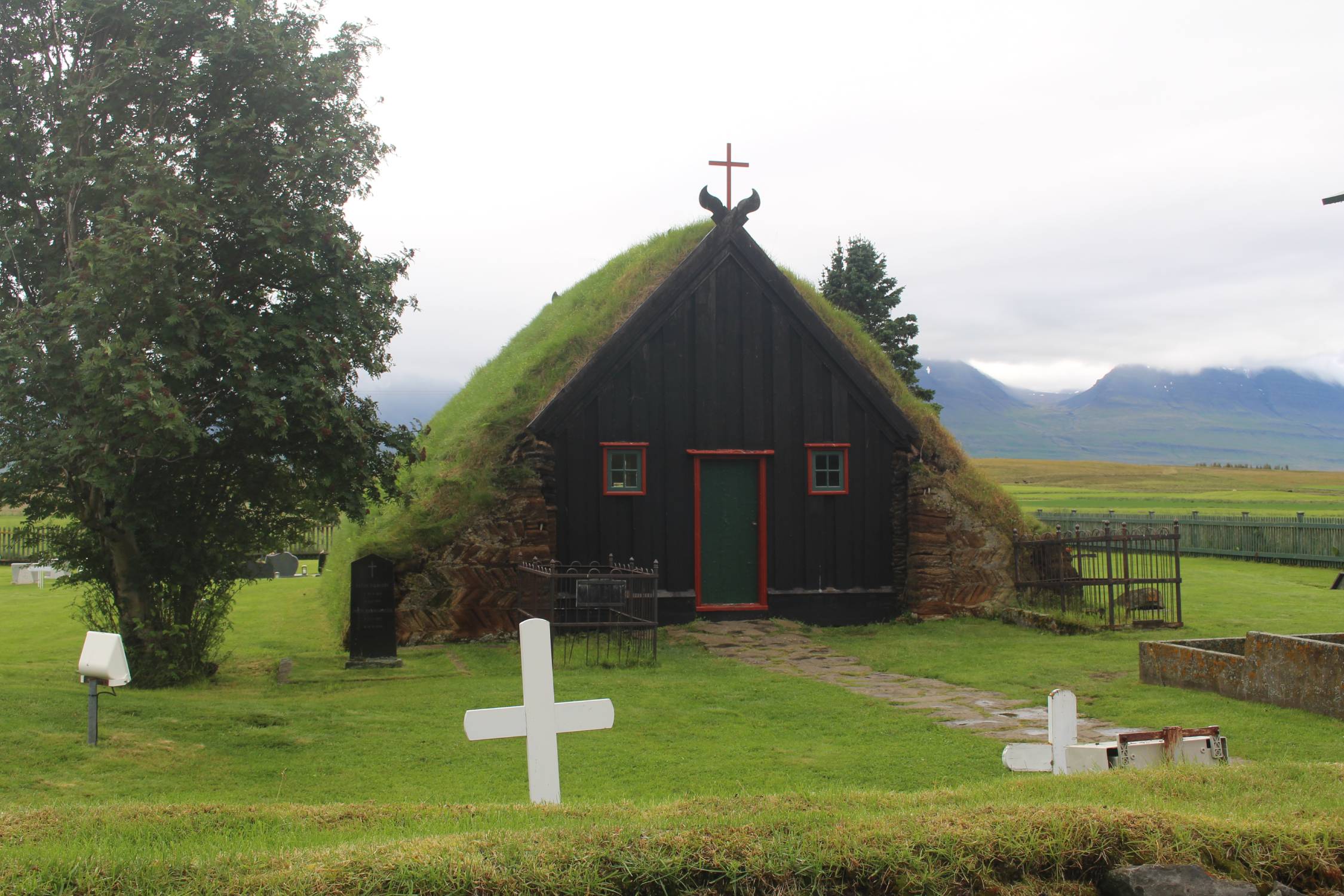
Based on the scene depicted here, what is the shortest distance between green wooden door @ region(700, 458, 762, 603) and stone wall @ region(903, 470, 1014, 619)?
3.01 metres

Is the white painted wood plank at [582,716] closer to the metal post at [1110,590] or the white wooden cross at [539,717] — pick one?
the white wooden cross at [539,717]

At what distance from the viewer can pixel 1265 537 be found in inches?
1388

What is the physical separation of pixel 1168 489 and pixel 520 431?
353 feet

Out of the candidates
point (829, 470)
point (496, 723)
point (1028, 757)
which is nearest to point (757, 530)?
point (829, 470)

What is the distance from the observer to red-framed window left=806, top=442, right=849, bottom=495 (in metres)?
19.9

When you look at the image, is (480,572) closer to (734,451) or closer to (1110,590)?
(734,451)

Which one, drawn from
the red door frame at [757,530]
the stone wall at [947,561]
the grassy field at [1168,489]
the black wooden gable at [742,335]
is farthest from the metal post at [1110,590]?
the grassy field at [1168,489]

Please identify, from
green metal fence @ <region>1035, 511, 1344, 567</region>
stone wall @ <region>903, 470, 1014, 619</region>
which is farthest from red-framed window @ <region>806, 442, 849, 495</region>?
green metal fence @ <region>1035, 511, 1344, 567</region>

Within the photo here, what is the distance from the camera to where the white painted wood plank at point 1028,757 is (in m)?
6.87

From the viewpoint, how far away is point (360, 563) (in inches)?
587

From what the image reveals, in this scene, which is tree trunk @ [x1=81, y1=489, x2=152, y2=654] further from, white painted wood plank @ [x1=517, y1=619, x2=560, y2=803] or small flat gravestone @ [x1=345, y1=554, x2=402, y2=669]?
white painted wood plank @ [x1=517, y1=619, x2=560, y2=803]

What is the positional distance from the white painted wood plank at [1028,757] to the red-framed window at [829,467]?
507 inches

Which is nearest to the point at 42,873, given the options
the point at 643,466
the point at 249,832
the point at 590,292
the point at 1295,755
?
the point at 249,832

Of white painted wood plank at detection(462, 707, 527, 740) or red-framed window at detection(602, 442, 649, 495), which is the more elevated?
red-framed window at detection(602, 442, 649, 495)
